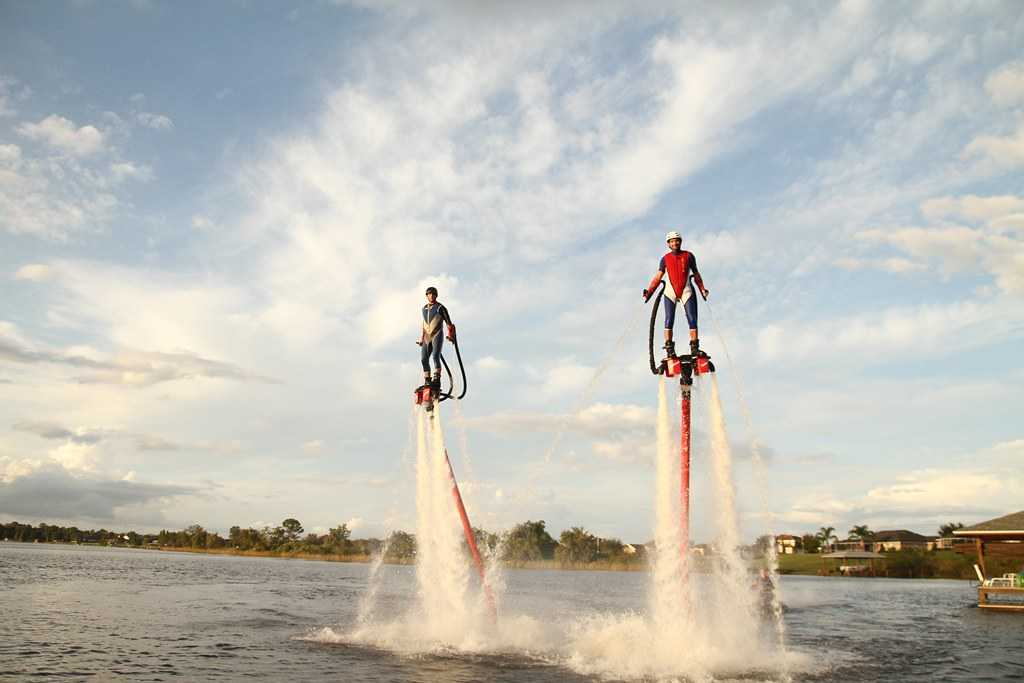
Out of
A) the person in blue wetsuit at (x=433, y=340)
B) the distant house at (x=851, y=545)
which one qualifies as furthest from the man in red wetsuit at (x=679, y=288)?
the distant house at (x=851, y=545)

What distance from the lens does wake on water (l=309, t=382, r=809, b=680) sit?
1653 centimetres

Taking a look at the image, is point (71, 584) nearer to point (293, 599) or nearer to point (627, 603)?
point (293, 599)

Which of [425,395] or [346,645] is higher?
[425,395]

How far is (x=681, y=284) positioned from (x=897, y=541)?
15087cm

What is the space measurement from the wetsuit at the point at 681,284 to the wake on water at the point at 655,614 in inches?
61.1

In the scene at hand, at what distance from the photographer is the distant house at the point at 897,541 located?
139500 millimetres

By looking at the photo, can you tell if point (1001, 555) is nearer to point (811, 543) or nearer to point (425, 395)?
point (425, 395)

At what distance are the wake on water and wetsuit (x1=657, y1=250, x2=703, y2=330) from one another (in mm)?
1552

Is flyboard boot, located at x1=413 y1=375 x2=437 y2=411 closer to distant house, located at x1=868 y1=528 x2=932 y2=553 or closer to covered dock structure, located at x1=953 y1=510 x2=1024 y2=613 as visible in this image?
covered dock structure, located at x1=953 y1=510 x2=1024 y2=613

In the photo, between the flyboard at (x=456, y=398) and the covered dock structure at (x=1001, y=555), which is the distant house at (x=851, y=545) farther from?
the flyboard at (x=456, y=398)

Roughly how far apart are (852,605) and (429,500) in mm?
39386

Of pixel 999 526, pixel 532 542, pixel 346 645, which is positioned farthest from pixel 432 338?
pixel 532 542

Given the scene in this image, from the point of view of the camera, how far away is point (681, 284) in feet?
53.0

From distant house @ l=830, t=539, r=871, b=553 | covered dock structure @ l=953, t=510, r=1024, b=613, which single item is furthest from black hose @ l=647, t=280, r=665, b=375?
distant house @ l=830, t=539, r=871, b=553
